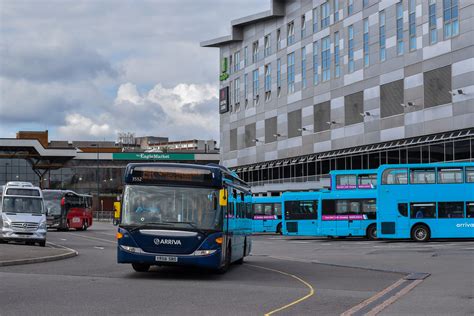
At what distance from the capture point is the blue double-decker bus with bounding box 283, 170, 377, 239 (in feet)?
141

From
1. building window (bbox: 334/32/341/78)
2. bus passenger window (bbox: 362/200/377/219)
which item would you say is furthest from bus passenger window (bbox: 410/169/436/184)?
building window (bbox: 334/32/341/78)

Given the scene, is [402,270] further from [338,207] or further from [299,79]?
[299,79]

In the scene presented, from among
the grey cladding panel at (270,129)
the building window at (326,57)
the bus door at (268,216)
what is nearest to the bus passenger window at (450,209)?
the bus door at (268,216)

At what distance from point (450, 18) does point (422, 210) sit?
1754cm

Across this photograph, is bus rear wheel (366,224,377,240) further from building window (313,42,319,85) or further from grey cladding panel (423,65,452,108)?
building window (313,42,319,85)

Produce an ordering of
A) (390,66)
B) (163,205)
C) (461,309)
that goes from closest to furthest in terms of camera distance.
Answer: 1. (461,309)
2. (163,205)
3. (390,66)

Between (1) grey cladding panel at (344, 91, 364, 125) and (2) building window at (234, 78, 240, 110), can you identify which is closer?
(1) grey cladding panel at (344, 91, 364, 125)

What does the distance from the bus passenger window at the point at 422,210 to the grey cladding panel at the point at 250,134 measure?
43.0 meters

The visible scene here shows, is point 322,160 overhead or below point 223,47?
below

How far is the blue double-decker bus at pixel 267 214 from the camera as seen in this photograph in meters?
54.1

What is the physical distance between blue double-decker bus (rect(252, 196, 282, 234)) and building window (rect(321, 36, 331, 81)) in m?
16.6

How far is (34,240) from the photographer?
33.2 m

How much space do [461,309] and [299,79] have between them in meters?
59.8

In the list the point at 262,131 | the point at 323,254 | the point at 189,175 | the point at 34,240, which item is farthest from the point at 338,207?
the point at 262,131
